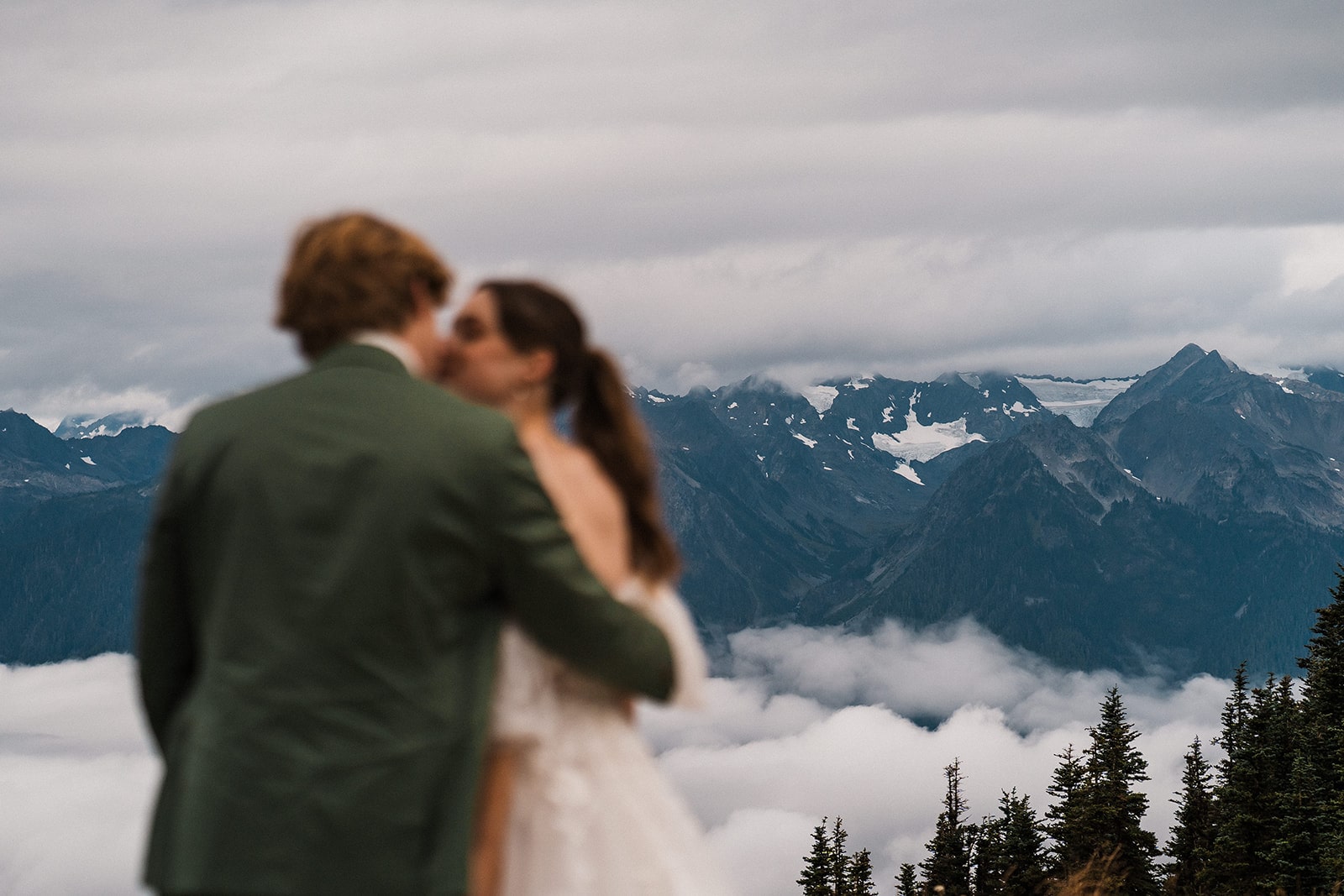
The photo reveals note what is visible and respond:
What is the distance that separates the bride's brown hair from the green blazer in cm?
59

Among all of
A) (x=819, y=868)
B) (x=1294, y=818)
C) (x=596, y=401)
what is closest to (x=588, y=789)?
(x=596, y=401)

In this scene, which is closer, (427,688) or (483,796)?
(427,688)

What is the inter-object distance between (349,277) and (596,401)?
38.2 inches

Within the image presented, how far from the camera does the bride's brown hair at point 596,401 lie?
4238 millimetres

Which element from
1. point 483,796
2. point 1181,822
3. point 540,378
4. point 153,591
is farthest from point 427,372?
point 1181,822

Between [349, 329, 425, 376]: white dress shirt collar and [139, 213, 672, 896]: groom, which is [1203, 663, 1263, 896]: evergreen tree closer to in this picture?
[139, 213, 672, 896]: groom

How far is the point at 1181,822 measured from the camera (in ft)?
237

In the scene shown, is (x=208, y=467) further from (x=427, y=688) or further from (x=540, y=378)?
(x=540, y=378)

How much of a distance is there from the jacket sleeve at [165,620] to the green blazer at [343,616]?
15 mm

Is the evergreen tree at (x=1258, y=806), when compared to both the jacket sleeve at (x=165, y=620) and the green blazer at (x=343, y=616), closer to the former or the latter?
the green blazer at (x=343, y=616)

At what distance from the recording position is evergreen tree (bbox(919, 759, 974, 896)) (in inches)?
2672

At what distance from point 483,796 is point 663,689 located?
630 mm

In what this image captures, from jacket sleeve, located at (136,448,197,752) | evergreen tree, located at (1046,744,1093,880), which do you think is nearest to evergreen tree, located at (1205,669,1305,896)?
evergreen tree, located at (1046,744,1093,880)

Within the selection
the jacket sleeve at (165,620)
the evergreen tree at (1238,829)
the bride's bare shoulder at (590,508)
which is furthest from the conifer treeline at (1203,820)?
the jacket sleeve at (165,620)
